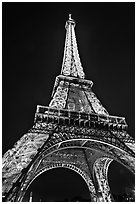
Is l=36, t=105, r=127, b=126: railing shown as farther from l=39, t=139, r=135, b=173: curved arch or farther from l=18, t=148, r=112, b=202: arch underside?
l=18, t=148, r=112, b=202: arch underside

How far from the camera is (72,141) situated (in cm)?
762

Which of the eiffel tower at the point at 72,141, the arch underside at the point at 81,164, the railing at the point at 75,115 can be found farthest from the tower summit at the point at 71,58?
the railing at the point at 75,115

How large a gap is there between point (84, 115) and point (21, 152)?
2.66 metres

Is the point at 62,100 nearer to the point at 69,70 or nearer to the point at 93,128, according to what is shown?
the point at 93,128

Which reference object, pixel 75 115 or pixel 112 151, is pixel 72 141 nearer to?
A: pixel 75 115

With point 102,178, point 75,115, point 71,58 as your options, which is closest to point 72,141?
point 75,115

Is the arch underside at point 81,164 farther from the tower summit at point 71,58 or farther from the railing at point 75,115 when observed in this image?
the tower summit at point 71,58

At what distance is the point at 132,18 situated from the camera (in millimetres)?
6051

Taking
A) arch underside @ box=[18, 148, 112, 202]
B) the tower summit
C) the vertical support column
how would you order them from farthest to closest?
the tower summit
arch underside @ box=[18, 148, 112, 202]
the vertical support column

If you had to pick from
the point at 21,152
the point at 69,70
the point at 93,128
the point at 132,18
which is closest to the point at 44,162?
the point at 93,128

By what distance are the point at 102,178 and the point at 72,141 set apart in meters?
2.54

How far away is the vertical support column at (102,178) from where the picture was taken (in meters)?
8.15

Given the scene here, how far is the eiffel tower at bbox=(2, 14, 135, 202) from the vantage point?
4.34 metres

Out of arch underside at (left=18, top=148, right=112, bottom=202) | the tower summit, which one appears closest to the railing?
arch underside at (left=18, top=148, right=112, bottom=202)
